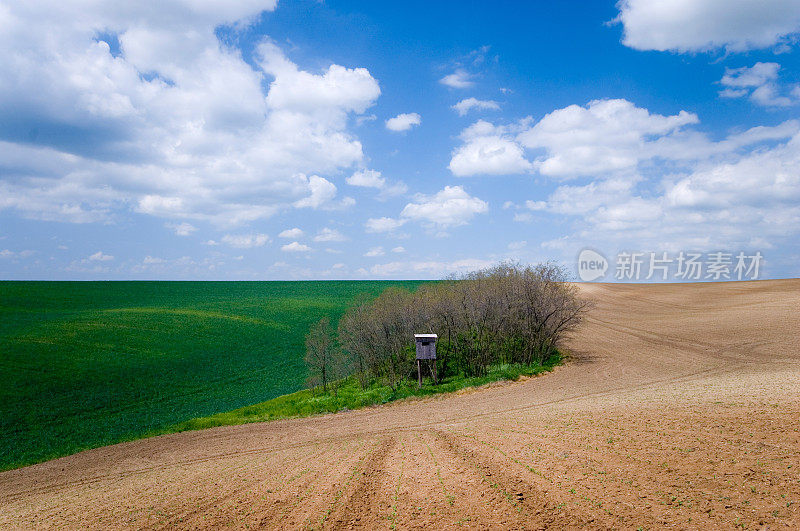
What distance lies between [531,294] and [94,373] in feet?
135

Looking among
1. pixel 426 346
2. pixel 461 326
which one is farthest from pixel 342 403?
pixel 461 326

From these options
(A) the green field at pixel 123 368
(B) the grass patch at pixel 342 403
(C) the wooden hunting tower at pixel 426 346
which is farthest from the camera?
(C) the wooden hunting tower at pixel 426 346

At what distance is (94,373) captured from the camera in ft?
140

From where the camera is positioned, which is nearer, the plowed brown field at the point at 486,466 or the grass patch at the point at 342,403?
the plowed brown field at the point at 486,466

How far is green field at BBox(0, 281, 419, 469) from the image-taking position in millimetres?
31344

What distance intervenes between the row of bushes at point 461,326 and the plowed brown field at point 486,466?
290 inches

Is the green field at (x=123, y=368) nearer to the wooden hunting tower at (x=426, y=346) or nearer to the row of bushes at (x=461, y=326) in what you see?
the row of bushes at (x=461, y=326)

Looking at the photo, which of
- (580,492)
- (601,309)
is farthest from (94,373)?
(601,309)

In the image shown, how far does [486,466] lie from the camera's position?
13242mm

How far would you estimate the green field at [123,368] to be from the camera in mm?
31344

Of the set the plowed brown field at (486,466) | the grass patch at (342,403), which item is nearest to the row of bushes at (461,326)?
the grass patch at (342,403)

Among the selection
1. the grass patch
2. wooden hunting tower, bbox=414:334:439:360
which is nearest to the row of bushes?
the grass patch

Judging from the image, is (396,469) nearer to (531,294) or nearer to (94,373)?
(531,294)

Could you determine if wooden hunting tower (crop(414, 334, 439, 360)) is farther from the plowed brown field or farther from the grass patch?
the plowed brown field
